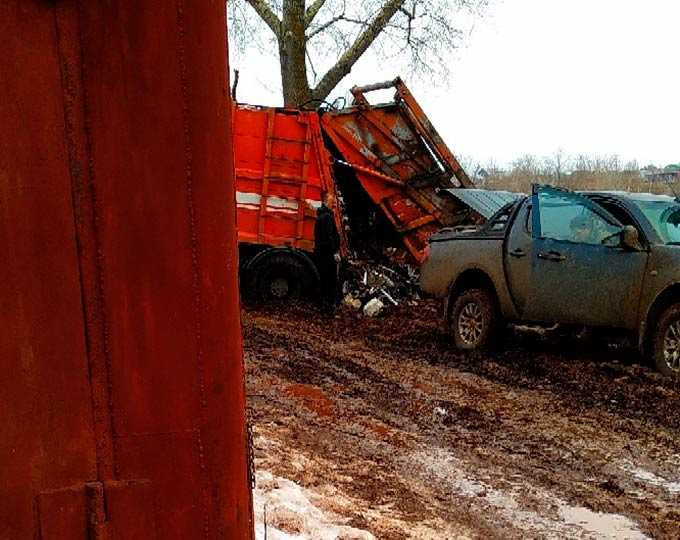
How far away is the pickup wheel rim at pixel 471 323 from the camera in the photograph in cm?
928

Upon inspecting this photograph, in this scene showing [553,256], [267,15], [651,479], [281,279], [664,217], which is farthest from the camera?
[267,15]

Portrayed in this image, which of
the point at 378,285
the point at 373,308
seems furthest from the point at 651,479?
the point at 378,285

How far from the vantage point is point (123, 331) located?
201 centimetres

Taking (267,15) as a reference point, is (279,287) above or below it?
below

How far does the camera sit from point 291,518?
13.0ft

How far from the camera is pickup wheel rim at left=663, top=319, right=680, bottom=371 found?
24.0 feet

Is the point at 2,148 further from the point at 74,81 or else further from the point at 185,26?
the point at 185,26

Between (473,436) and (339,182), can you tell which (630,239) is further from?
(339,182)

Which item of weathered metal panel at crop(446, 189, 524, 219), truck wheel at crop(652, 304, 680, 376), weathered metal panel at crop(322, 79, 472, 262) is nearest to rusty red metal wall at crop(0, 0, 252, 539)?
truck wheel at crop(652, 304, 680, 376)

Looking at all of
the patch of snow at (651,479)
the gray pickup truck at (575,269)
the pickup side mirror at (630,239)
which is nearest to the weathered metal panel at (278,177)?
the gray pickup truck at (575,269)

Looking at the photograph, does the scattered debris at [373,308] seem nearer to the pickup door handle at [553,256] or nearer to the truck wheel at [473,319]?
the truck wheel at [473,319]

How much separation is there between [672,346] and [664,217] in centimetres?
137

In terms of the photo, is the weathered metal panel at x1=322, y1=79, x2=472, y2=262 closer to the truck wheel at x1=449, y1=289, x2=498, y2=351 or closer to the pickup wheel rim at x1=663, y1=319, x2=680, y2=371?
the truck wheel at x1=449, y1=289, x2=498, y2=351

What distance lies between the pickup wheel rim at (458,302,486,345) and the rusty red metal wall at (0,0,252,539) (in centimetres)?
740
